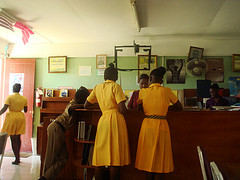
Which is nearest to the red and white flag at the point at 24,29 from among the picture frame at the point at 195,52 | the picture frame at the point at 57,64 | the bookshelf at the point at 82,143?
the picture frame at the point at 57,64

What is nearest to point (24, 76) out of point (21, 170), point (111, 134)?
point (21, 170)

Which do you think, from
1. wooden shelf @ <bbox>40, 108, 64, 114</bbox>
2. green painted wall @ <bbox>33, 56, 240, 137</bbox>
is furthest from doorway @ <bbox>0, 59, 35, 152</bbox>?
wooden shelf @ <bbox>40, 108, 64, 114</bbox>

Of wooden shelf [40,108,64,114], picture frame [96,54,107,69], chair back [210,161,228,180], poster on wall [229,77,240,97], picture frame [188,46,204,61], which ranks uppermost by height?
picture frame [188,46,204,61]

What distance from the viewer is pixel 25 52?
19.8 ft

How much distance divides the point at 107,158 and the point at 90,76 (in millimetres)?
3759

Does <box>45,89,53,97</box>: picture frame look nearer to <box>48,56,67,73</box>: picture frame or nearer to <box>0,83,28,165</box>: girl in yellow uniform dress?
<box>48,56,67,73</box>: picture frame

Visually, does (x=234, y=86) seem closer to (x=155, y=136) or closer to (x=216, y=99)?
(x=216, y=99)

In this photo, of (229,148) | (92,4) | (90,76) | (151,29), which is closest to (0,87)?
(90,76)

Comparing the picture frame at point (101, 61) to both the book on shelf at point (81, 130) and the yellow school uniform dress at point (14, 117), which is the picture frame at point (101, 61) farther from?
the book on shelf at point (81, 130)

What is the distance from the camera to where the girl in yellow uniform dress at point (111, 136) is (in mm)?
2242

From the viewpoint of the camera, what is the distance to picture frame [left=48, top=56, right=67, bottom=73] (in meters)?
5.81

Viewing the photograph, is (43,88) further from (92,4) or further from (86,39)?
(92,4)

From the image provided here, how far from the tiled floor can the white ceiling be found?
10.0 ft

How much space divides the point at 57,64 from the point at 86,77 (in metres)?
0.97
